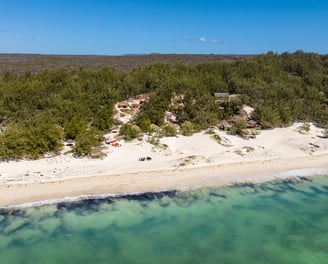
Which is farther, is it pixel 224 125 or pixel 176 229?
pixel 224 125

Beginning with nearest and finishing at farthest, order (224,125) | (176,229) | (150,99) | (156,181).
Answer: (176,229) < (156,181) < (224,125) < (150,99)

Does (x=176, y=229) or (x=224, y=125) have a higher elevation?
(x=224, y=125)

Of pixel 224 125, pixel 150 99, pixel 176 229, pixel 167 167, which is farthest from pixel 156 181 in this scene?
pixel 150 99

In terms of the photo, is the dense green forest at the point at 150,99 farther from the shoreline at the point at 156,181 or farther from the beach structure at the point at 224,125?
the shoreline at the point at 156,181

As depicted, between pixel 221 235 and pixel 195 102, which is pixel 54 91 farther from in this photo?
pixel 221 235

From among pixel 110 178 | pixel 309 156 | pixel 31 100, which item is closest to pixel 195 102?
pixel 309 156

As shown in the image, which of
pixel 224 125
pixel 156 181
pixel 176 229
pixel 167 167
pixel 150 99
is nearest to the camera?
pixel 176 229

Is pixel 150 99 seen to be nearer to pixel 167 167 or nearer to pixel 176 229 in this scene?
pixel 167 167
